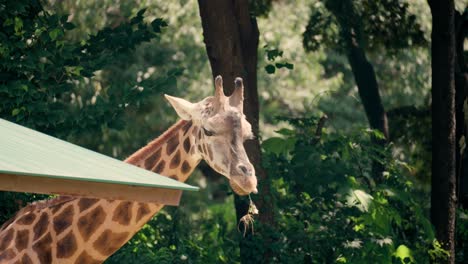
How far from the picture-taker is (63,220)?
9.95 metres

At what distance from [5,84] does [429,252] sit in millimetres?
5830

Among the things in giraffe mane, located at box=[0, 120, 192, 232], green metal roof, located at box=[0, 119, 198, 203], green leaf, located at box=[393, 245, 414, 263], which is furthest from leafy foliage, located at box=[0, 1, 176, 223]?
green metal roof, located at box=[0, 119, 198, 203]

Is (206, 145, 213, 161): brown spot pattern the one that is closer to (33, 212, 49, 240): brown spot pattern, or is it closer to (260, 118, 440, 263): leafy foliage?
(33, 212, 49, 240): brown spot pattern

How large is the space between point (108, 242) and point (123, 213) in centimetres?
31

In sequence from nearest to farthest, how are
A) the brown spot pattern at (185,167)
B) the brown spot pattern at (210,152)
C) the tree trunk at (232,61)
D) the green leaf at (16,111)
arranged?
the brown spot pattern at (210,152)
the brown spot pattern at (185,167)
the green leaf at (16,111)
the tree trunk at (232,61)

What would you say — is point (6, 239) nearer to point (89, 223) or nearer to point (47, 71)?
point (89, 223)

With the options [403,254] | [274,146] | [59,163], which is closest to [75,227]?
[59,163]

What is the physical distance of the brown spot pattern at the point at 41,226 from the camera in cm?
982

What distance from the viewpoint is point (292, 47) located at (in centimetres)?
2673

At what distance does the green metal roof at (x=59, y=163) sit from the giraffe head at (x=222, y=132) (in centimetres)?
165

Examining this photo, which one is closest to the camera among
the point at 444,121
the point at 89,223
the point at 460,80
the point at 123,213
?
the point at 89,223

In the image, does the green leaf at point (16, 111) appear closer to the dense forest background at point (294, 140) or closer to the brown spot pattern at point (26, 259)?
the dense forest background at point (294, 140)

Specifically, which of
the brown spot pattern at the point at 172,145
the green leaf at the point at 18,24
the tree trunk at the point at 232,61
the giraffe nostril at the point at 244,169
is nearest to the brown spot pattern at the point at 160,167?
the brown spot pattern at the point at 172,145

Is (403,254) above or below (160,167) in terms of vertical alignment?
below
